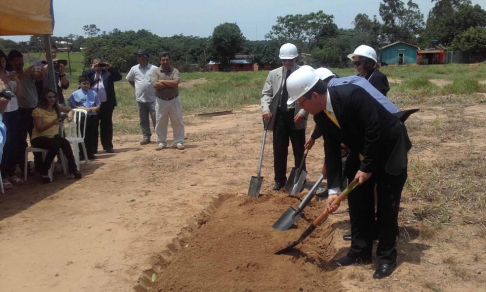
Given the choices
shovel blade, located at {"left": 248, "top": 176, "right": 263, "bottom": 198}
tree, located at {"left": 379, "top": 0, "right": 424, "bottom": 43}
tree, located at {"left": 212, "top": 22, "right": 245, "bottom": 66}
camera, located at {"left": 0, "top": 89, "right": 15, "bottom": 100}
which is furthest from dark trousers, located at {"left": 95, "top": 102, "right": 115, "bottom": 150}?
tree, located at {"left": 379, "top": 0, "right": 424, "bottom": 43}

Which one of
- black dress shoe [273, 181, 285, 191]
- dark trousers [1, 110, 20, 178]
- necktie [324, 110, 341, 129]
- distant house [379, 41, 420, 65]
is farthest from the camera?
distant house [379, 41, 420, 65]

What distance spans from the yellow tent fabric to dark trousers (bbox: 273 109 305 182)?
12.0 ft

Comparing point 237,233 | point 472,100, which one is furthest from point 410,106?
point 237,233

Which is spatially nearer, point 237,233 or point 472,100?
point 237,233

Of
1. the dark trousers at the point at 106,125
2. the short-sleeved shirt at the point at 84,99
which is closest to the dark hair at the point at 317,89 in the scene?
the short-sleeved shirt at the point at 84,99

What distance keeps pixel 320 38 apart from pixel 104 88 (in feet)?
228

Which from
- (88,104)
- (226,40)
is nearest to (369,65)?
(88,104)

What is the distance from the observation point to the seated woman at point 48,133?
7.18 m

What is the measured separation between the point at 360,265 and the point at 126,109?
49.5 ft

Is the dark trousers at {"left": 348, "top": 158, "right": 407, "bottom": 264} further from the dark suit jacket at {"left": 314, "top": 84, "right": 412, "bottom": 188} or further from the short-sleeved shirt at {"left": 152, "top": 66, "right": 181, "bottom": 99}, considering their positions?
the short-sleeved shirt at {"left": 152, "top": 66, "right": 181, "bottom": 99}

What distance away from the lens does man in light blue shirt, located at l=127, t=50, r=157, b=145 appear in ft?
32.9

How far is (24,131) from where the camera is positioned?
24.5 feet

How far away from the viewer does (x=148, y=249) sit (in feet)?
15.7

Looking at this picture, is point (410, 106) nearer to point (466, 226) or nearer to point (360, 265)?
point (466, 226)
